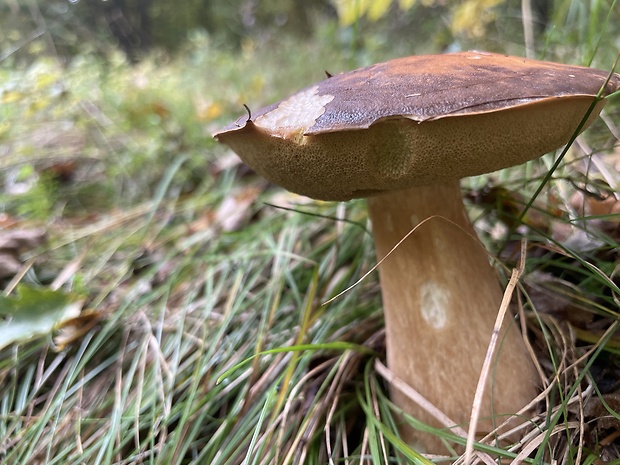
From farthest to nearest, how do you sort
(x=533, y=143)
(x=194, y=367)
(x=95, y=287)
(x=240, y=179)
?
(x=240, y=179) → (x=95, y=287) → (x=194, y=367) → (x=533, y=143)

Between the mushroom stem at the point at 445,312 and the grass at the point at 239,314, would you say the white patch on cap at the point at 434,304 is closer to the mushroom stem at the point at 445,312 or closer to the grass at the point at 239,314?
the mushroom stem at the point at 445,312

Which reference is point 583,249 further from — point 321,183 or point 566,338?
point 321,183

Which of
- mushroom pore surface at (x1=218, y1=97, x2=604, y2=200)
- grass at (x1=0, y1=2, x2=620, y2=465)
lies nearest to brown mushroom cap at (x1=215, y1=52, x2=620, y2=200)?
mushroom pore surface at (x1=218, y1=97, x2=604, y2=200)

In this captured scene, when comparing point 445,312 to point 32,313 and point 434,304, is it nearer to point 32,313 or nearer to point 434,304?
point 434,304

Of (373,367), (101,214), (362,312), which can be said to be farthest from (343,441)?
(101,214)

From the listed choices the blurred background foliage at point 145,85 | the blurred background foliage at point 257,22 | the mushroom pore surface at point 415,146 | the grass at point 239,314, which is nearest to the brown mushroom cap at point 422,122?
the mushroom pore surface at point 415,146
